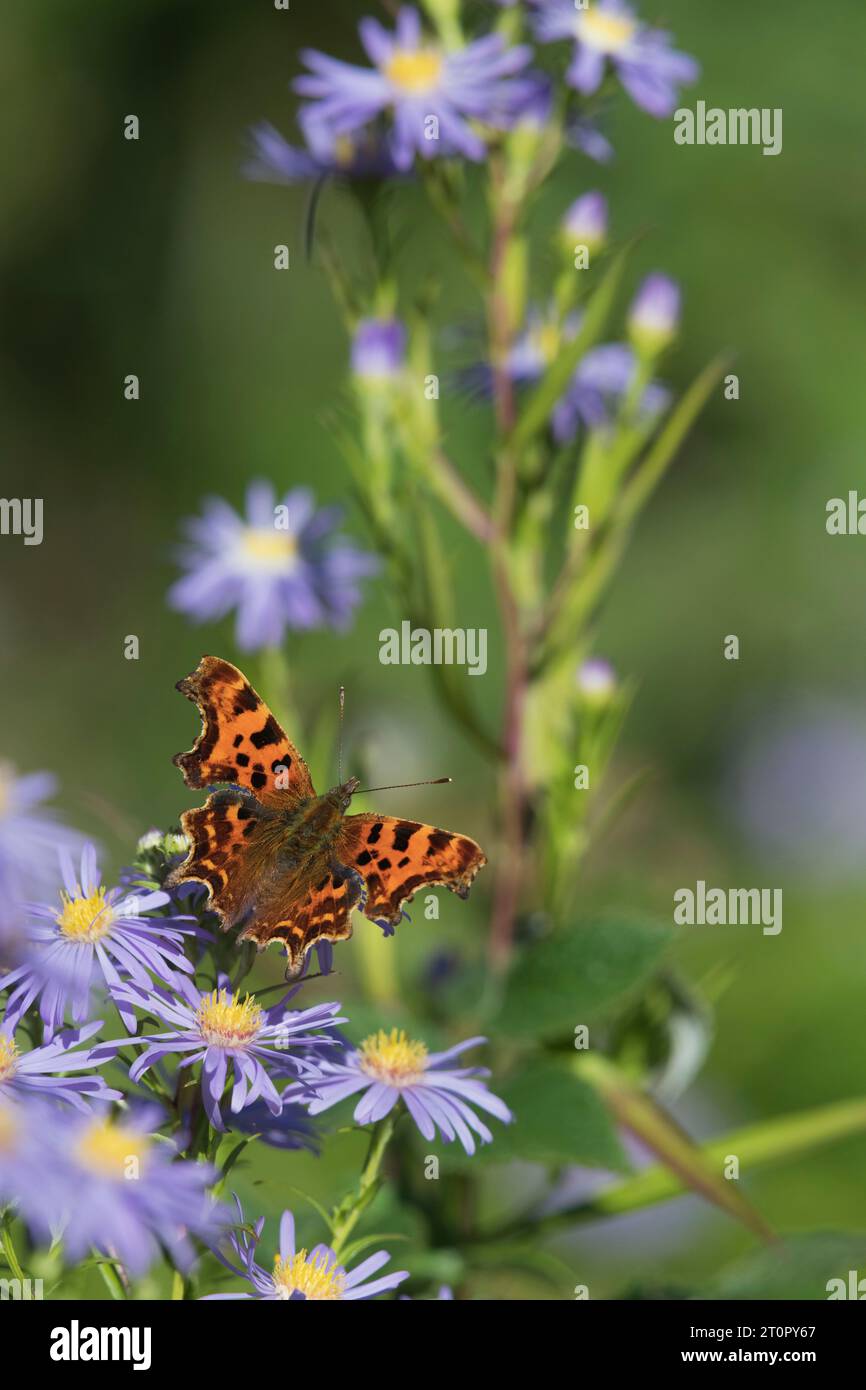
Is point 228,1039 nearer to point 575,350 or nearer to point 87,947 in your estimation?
point 87,947

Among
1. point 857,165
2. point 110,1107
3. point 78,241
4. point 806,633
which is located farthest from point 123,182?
point 110,1107

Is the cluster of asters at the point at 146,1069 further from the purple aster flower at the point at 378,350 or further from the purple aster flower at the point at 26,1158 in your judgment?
the purple aster flower at the point at 378,350

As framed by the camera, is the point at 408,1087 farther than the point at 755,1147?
No

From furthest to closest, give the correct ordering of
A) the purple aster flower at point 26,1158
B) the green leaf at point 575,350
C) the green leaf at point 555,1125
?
the green leaf at point 575,350, the green leaf at point 555,1125, the purple aster flower at point 26,1158

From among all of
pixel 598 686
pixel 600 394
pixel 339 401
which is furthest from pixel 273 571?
pixel 339 401

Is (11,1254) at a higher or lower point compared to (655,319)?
lower

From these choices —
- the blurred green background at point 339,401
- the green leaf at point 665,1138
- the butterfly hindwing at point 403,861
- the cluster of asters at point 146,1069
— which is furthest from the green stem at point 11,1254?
the blurred green background at point 339,401
